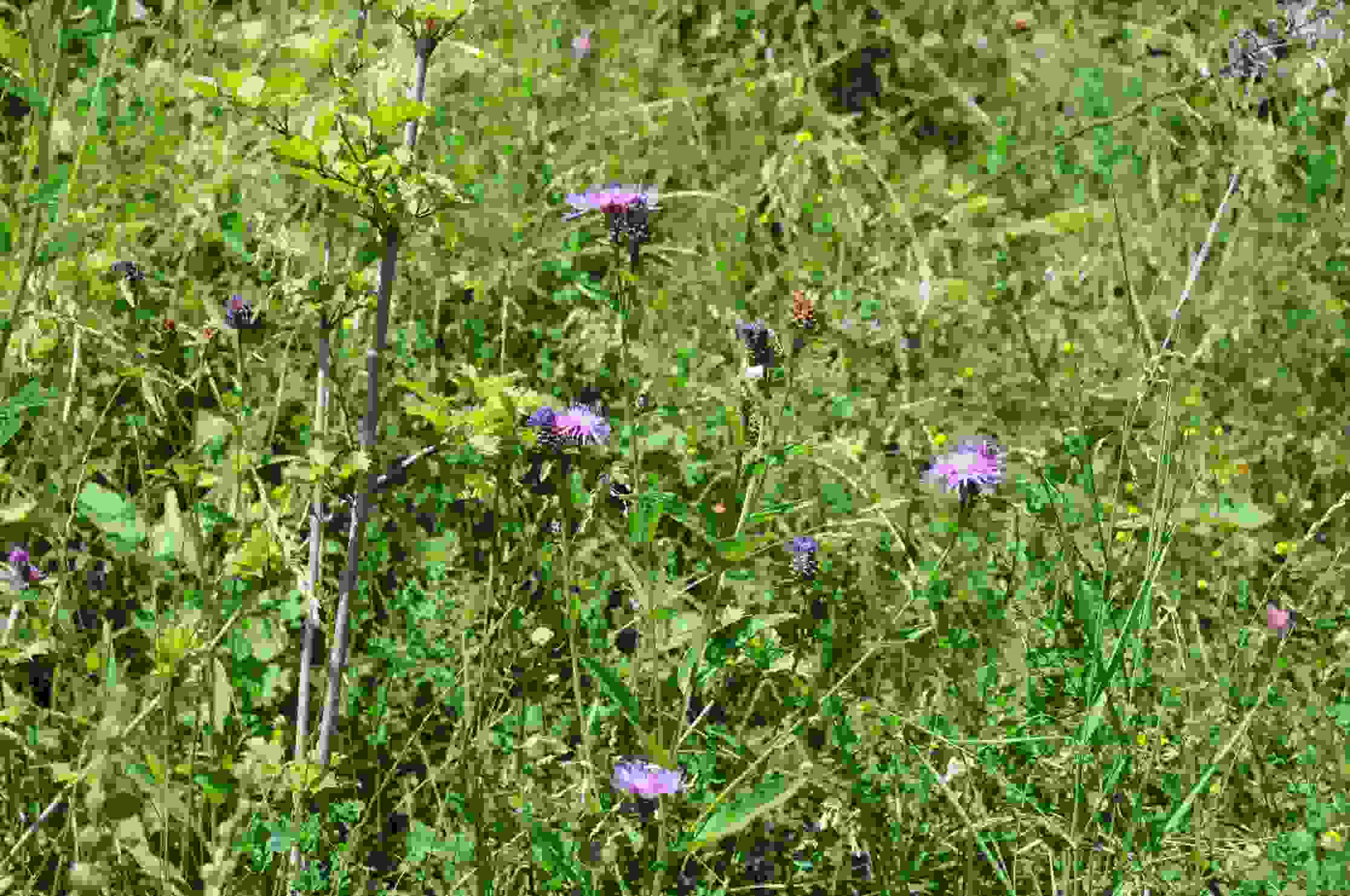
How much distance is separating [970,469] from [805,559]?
32 centimetres

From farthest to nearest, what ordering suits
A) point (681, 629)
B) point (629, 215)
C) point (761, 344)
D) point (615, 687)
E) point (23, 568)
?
point (23, 568) < point (681, 629) < point (761, 344) < point (629, 215) < point (615, 687)

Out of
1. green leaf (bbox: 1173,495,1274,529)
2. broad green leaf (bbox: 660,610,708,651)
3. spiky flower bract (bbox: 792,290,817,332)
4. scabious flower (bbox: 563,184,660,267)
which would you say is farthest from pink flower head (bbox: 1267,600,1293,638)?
scabious flower (bbox: 563,184,660,267)

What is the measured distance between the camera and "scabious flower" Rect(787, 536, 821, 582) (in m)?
1.91

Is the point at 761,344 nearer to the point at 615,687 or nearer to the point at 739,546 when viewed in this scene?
the point at 739,546

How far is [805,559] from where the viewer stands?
75.7 inches

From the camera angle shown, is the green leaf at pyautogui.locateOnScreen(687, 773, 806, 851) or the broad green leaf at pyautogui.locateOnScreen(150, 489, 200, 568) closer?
the green leaf at pyautogui.locateOnScreen(687, 773, 806, 851)

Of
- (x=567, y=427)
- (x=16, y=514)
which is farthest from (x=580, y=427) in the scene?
(x=16, y=514)

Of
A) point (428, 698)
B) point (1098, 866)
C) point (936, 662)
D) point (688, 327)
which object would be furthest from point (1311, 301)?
point (428, 698)

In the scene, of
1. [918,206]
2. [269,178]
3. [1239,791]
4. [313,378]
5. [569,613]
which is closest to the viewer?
[569,613]

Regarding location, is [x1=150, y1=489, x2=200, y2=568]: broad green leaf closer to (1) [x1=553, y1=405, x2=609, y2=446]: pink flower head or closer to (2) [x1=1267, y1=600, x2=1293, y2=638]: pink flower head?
(1) [x1=553, y1=405, x2=609, y2=446]: pink flower head

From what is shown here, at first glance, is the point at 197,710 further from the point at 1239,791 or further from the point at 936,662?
the point at 1239,791

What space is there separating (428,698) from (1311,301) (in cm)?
233

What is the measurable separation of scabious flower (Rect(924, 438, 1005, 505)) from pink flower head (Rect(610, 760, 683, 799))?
0.49 m

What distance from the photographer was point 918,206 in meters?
3.61
